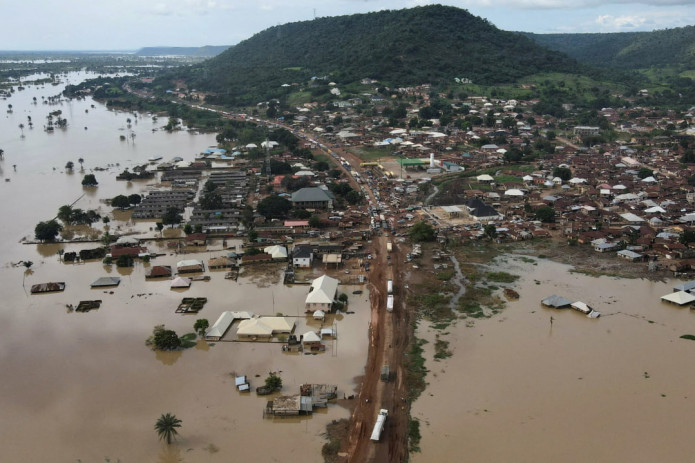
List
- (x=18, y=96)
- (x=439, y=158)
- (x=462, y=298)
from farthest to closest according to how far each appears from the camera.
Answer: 1. (x=18, y=96)
2. (x=439, y=158)
3. (x=462, y=298)

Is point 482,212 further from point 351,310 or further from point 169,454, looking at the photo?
point 169,454

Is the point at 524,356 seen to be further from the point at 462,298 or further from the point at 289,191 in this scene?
the point at 289,191

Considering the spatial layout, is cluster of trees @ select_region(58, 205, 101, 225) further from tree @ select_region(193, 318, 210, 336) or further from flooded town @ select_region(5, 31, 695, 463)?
tree @ select_region(193, 318, 210, 336)

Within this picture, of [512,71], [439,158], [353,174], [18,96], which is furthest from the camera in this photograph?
[18,96]

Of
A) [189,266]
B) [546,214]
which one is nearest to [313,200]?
[189,266]

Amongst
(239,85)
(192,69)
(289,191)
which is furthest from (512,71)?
(192,69)

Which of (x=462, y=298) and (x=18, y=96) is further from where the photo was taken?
(x=18, y=96)

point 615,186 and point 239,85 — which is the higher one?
point 239,85

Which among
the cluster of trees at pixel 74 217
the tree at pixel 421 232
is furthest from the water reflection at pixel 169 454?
the cluster of trees at pixel 74 217
